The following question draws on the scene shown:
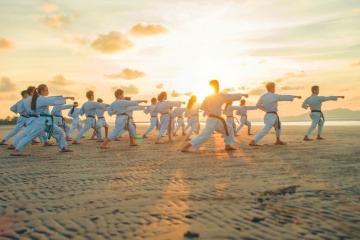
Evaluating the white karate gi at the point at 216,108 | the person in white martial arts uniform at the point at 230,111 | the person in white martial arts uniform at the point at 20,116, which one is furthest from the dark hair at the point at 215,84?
the person in white martial arts uniform at the point at 230,111

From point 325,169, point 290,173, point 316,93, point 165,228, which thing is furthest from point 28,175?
point 316,93

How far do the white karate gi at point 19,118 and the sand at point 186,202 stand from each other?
24.0 ft

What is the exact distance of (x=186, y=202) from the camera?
3.55 metres

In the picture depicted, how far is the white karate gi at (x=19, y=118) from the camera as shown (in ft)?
41.0

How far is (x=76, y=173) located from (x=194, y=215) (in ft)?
10.6

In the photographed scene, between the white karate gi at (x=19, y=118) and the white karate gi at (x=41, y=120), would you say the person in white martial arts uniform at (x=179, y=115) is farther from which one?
the white karate gi at (x=41, y=120)

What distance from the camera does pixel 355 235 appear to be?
2514 millimetres

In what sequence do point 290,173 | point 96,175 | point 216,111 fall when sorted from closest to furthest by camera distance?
1. point 290,173
2. point 96,175
3. point 216,111

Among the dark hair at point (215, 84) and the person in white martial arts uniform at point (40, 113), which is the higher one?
the dark hair at point (215, 84)

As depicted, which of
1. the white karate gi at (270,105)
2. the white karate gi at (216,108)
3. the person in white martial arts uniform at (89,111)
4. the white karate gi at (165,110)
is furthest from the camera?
the white karate gi at (165,110)

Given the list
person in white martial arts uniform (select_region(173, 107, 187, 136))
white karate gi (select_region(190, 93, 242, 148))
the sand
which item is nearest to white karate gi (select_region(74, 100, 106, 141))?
white karate gi (select_region(190, 93, 242, 148))

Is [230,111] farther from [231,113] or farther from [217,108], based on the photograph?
[217,108]

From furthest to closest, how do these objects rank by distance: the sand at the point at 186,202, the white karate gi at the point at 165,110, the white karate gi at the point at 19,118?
the white karate gi at the point at 165,110 → the white karate gi at the point at 19,118 → the sand at the point at 186,202

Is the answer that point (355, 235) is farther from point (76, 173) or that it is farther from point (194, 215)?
point (76, 173)
